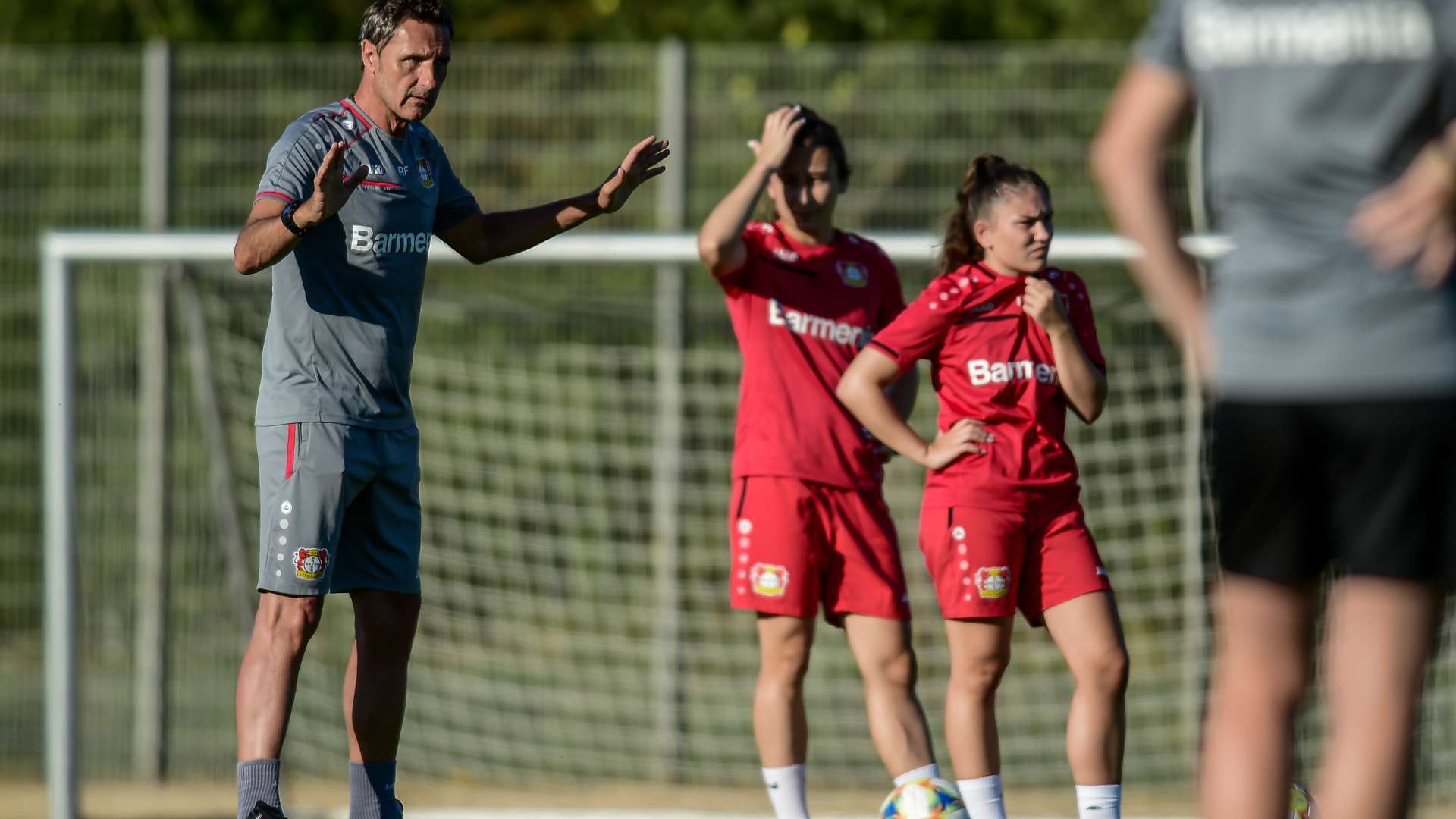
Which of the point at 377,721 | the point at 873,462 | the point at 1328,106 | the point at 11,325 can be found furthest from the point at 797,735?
the point at 11,325

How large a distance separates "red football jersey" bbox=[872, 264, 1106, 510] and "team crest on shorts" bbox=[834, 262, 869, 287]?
1.32ft

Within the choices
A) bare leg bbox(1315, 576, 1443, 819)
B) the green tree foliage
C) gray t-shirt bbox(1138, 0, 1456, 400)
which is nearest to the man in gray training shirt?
gray t-shirt bbox(1138, 0, 1456, 400)

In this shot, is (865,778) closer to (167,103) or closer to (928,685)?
(928,685)

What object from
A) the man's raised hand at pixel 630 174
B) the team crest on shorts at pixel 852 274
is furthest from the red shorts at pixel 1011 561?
the man's raised hand at pixel 630 174

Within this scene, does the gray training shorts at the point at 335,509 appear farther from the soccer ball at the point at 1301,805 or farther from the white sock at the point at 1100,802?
the soccer ball at the point at 1301,805

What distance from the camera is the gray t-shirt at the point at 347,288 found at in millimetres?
3947

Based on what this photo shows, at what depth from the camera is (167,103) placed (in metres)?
7.39

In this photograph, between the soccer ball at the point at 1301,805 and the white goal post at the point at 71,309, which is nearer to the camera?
the soccer ball at the point at 1301,805

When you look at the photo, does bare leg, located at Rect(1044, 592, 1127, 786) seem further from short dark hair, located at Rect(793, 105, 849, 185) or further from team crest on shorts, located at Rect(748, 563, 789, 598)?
short dark hair, located at Rect(793, 105, 849, 185)

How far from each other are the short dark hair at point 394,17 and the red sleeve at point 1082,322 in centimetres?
168

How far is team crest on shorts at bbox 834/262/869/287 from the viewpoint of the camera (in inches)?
183

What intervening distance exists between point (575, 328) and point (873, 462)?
3.25 meters

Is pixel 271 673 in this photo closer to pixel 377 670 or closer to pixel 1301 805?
pixel 377 670

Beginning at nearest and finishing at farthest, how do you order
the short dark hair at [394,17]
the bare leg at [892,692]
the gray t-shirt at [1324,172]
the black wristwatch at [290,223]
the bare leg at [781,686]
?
the gray t-shirt at [1324,172]
the black wristwatch at [290,223]
the short dark hair at [394,17]
the bare leg at [892,692]
the bare leg at [781,686]
